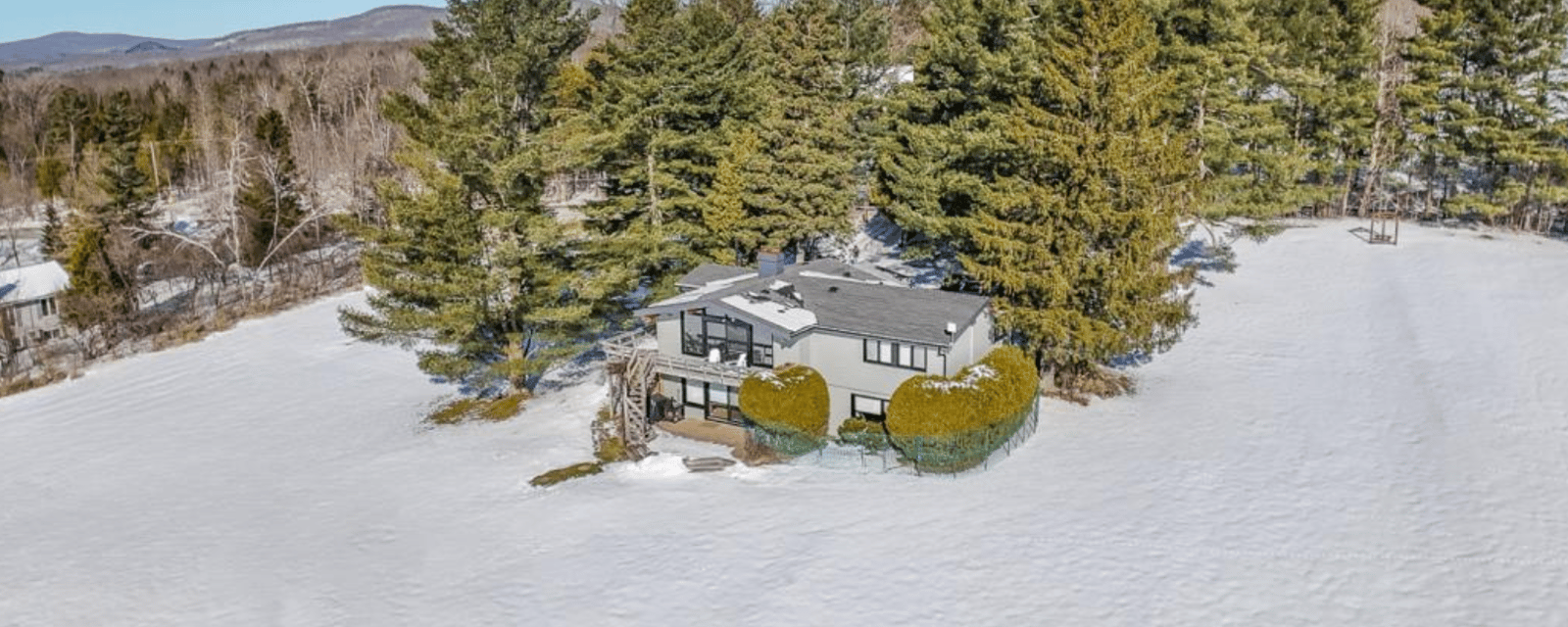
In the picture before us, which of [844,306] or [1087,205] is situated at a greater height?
[1087,205]

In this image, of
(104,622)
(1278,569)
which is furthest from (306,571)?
(1278,569)

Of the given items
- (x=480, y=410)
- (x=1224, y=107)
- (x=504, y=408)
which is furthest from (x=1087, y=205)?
(x=480, y=410)

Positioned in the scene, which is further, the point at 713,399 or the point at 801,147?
the point at 801,147

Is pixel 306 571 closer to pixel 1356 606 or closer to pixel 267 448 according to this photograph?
pixel 267 448

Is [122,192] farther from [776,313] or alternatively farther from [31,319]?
[776,313]

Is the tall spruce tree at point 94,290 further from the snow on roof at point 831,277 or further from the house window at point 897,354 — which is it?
the house window at point 897,354

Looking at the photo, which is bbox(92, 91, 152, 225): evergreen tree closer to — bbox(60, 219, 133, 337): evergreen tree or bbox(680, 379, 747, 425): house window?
bbox(60, 219, 133, 337): evergreen tree
